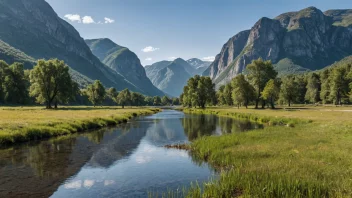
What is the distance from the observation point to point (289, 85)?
129625mm

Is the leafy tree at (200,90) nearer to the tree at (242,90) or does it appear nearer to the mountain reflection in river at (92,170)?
the tree at (242,90)

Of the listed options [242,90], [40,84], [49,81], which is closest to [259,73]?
[242,90]

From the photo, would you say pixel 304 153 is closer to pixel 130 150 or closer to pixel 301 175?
pixel 301 175

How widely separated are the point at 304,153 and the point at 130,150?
1783 centimetres

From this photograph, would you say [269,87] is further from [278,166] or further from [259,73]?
[278,166]

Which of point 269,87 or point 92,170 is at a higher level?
point 269,87

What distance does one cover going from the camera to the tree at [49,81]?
88.0 m

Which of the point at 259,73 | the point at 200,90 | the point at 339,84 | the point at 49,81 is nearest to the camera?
the point at 49,81

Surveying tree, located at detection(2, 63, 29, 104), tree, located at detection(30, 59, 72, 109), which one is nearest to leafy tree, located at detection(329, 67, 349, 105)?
tree, located at detection(30, 59, 72, 109)

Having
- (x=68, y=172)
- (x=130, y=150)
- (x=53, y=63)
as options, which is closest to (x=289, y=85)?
(x=53, y=63)

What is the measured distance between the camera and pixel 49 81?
90.1m

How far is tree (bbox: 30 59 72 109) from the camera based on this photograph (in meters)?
88.0

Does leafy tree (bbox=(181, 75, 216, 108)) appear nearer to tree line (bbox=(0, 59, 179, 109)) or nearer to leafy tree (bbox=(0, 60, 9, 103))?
tree line (bbox=(0, 59, 179, 109))

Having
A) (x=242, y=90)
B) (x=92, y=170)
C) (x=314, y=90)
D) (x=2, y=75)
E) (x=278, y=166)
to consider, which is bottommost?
(x=92, y=170)
